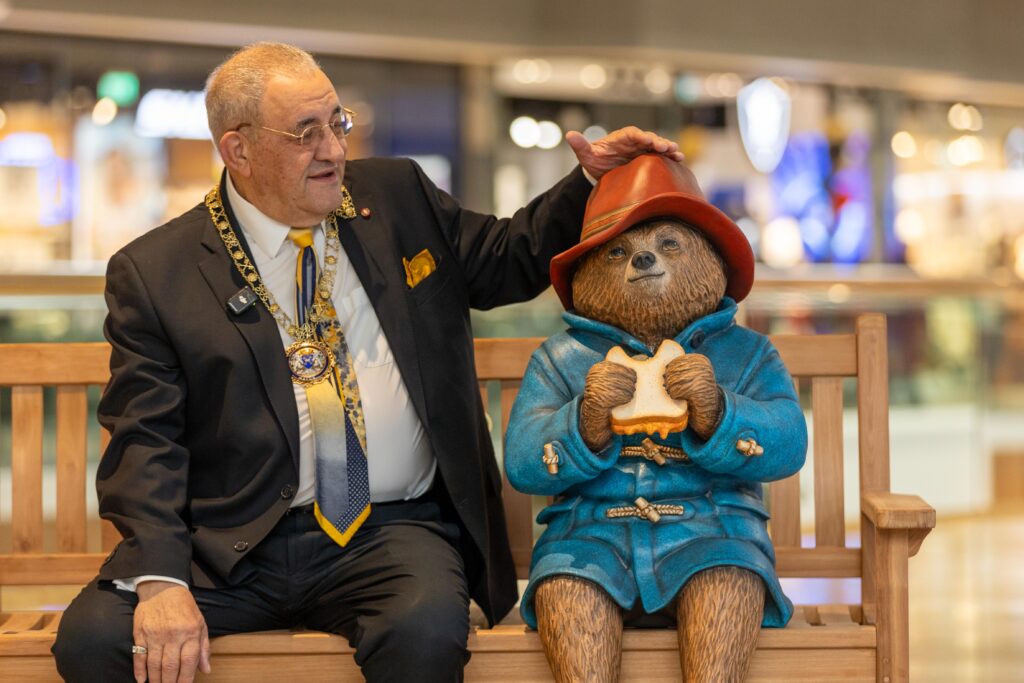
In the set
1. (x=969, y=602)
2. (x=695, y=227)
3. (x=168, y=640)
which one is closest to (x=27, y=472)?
(x=168, y=640)

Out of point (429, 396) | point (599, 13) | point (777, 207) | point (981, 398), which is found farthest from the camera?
point (777, 207)

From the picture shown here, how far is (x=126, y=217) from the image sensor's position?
6652 millimetres

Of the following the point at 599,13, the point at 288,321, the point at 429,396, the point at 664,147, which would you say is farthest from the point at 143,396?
the point at 599,13

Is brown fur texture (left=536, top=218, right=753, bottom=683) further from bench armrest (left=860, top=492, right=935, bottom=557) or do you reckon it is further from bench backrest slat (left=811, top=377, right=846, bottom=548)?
bench backrest slat (left=811, top=377, right=846, bottom=548)

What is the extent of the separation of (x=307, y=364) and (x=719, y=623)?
2.99 feet

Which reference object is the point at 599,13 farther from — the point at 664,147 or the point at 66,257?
the point at 664,147

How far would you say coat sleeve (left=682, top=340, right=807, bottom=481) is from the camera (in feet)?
7.47

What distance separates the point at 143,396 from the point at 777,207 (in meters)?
5.87

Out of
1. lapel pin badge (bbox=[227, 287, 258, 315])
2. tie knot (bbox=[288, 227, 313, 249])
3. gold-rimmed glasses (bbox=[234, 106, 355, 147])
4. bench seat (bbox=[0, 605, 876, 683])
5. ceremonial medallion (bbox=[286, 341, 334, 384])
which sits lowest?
bench seat (bbox=[0, 605, 876, 683])

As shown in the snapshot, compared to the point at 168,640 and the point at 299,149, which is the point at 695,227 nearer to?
the point at 299,149

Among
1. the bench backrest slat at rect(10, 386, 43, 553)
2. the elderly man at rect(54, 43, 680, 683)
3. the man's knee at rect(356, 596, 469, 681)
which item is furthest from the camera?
the bench backrest slat at rect(10, 386, 43, 553)

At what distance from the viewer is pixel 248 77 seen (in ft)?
8.20

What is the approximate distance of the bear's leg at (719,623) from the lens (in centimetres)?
219

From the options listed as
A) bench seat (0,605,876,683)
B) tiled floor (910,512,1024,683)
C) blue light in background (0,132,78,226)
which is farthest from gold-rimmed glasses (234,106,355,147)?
blue light in background (0,132,78,226)
